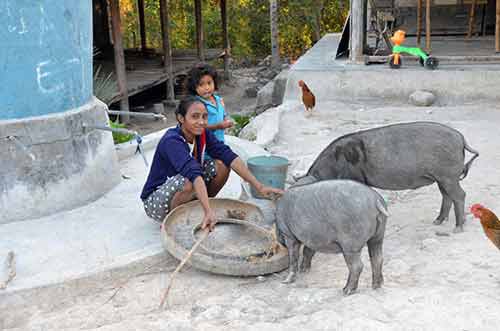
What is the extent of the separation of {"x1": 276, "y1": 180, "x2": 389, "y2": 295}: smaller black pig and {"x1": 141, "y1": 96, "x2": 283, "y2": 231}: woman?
0.35 meters

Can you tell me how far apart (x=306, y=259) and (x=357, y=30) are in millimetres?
6990

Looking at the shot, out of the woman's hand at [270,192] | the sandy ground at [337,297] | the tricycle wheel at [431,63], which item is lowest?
the sandy ground at [337,297]

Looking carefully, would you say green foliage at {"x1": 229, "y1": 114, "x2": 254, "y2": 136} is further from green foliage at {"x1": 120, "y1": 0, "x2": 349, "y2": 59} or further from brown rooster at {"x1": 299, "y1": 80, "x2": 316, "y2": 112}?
green foliage at {"x1": 120, "y1": 0, "x2": 349, "y2": 59}

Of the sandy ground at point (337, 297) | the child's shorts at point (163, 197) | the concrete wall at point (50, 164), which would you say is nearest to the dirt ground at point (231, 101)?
the concrete wall at point (50, 164)

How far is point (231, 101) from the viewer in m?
14.7

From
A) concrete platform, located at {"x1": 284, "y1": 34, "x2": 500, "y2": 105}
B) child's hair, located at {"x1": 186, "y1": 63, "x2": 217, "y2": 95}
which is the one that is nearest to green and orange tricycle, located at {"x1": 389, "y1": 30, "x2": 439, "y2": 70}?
concrete platform, located at {"x1": 284, "y1": 34, "x2": 500, "y2": 105}

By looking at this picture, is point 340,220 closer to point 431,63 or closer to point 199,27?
point 431,63

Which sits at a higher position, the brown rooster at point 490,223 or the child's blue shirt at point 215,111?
the child's blue shirt at point 215,111

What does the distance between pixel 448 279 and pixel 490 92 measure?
609 cm

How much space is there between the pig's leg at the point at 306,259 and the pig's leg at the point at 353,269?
391 millimetres

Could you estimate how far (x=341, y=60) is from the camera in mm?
10320

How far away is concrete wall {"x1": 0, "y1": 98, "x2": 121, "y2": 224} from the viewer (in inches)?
160

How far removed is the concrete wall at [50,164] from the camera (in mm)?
4066

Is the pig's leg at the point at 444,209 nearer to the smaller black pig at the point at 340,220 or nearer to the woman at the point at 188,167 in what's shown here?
the smaller black pig at the point at 340,220
